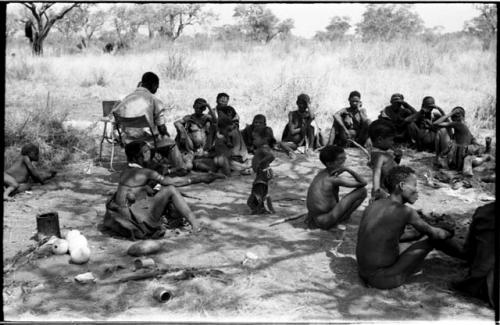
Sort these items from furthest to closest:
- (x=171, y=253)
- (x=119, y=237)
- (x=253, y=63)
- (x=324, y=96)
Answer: (x=253, y=63) → (x=324, y=96) → (x=119, y=237) → (x=171, y=253)

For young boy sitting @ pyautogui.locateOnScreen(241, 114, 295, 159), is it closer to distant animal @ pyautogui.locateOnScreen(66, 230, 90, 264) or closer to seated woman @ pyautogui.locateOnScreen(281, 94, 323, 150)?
seated woman @ pyautogui.locateOnScreen(281, 94, 323, 150)

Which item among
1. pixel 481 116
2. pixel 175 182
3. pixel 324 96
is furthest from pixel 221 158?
pixel 481 116

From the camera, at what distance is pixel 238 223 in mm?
5664

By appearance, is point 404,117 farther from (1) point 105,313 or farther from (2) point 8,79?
(2) point 8,79

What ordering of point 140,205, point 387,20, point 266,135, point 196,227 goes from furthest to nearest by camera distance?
point 387,20 → point 266,135 → point 196,227 → point 140,205

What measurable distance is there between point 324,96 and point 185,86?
3.71m

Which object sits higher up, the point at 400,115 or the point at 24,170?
the point at 400,115

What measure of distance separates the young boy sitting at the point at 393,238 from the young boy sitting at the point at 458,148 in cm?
350

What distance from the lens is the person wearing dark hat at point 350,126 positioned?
8.84 m

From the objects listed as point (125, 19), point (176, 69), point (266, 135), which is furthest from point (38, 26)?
point (266, 135)

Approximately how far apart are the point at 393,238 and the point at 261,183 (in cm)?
195

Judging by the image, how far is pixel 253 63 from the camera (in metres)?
16.6

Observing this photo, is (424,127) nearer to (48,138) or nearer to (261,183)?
(261,183)

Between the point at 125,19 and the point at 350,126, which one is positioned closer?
the point at 350,126
